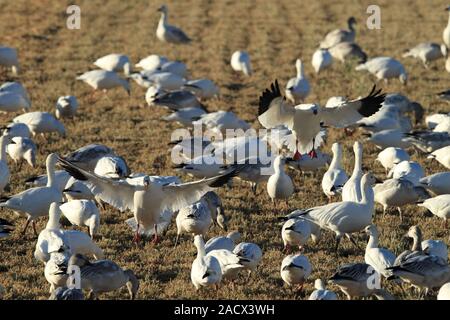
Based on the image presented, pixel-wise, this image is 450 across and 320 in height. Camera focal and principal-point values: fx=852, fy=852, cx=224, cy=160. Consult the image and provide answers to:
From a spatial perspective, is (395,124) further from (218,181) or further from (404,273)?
(404,273)

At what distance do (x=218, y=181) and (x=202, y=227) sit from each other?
0.48 m

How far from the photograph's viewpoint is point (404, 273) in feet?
19.8

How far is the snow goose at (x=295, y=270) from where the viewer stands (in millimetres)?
6223

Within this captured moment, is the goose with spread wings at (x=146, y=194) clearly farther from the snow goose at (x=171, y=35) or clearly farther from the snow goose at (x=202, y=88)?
the snow goose at (x=171, y=35)

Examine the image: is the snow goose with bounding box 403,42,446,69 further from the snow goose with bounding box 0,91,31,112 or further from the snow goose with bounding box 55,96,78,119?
the snow goose with bounding box 0,91,31,112

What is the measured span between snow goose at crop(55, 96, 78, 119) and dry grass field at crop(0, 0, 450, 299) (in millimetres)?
183

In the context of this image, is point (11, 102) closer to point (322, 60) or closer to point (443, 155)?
point (443, 155)

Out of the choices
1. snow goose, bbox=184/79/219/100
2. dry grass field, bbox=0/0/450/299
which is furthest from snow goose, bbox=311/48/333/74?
snow goose, bbox=184/79/219/100

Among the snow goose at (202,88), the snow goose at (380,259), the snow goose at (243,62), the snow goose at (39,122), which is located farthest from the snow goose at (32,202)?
the snow goose at (243,62)

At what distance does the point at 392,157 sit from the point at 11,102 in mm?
5476

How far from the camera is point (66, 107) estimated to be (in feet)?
40.2

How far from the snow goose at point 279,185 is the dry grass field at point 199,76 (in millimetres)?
→ 164

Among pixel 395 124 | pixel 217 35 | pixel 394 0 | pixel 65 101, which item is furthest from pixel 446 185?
pixel 394 0

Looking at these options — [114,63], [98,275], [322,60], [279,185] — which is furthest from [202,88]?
[98,275]
